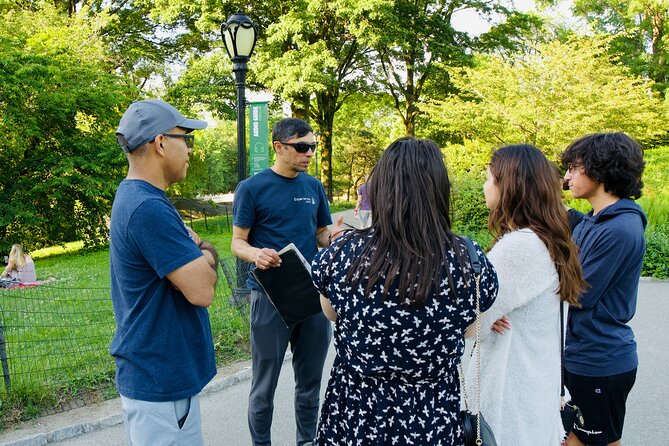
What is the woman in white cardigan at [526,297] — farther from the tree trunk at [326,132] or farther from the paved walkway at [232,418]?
the tree trunk at [326,132]

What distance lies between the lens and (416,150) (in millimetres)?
1846

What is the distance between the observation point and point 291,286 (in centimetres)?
300

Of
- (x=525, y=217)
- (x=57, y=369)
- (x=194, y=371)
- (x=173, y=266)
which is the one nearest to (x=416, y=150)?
(x=525, y=217)

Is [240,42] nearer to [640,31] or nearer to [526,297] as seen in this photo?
[526,297]

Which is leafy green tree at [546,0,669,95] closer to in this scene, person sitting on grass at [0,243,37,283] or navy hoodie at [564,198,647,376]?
person sitting on grass at [0,243,37,283]

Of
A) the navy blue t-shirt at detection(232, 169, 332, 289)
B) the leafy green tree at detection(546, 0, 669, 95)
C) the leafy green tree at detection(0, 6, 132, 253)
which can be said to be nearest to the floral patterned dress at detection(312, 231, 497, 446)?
the navy blue t-shirt at detection(232, 169, 332, 289)

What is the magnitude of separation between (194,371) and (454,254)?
1179mm

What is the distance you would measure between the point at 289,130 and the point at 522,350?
209cm

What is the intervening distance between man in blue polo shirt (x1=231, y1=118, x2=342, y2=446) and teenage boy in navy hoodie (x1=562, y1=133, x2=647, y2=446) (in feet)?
5.25

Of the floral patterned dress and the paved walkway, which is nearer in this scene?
the floral patterned dress

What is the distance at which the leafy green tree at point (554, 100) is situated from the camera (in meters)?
15.4

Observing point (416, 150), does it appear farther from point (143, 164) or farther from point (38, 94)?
point (38, 94)

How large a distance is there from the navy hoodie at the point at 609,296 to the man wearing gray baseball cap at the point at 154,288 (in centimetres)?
180

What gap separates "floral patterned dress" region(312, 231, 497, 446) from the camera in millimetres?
1765
